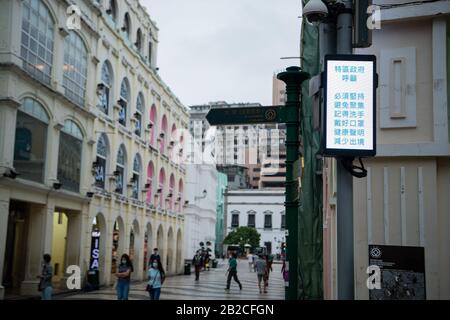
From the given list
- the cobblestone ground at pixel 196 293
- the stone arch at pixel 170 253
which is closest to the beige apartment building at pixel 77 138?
the cobblestone ground at pixel 196 293

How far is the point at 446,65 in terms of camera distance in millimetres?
7438

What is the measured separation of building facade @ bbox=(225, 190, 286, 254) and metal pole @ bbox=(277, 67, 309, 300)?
89579 mm

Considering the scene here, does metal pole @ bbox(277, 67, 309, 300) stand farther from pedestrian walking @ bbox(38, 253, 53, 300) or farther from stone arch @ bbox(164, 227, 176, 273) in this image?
stone arch @ bbox(164, 227, 176, 273)

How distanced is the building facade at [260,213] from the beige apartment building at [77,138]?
61.3 metres

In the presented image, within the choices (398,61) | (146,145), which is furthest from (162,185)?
(398,61)

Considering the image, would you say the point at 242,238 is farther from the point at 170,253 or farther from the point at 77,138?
the point at 77,138

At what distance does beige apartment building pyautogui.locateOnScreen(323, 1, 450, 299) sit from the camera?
729 cm

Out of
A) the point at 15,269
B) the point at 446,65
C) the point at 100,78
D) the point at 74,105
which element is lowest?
the point at 15,269

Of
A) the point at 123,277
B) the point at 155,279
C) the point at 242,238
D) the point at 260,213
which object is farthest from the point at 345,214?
the point at 260,213

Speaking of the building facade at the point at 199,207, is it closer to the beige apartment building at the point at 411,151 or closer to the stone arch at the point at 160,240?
the stone arch at the point at 160,240

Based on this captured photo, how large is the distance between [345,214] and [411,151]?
3.07 metres

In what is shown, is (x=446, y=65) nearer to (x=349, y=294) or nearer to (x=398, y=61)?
(x=398, y=61)

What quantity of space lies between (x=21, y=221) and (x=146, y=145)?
13.1 meters

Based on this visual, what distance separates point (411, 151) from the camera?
740cm
